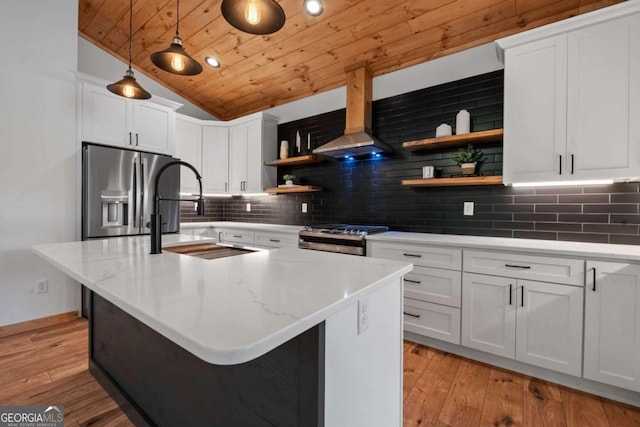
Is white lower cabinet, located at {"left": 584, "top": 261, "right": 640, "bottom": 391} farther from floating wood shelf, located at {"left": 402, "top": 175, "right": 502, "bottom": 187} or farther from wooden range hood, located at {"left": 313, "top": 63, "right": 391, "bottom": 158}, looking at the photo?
wooden range hood, located at {"left": 313, "top": 63, "right": 391, "bottom": 158}

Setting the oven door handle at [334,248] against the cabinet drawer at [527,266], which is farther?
the oven door handle at [334,248]

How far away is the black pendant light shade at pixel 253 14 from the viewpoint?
1268mm

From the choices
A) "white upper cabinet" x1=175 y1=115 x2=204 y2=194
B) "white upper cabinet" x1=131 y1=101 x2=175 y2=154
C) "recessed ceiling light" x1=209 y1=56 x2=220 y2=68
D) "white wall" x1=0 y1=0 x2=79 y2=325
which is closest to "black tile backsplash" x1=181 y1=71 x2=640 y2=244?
"recessed ceiling light" x1=209 y1=56 x2=220 y2=68

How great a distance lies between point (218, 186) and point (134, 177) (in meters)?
1.30

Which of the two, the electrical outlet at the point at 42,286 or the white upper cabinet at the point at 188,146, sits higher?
the white upper cabinet at the point at 188,146

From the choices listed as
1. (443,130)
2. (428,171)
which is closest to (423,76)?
(443,130)

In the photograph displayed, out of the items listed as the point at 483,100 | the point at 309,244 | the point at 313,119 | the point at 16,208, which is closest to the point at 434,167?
the point at 483,100

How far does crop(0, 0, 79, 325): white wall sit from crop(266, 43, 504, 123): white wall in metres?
2.61

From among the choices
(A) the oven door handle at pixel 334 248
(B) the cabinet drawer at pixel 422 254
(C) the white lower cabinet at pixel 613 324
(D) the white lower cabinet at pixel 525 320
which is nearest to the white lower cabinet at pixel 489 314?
(D) the white lower cabinet at pixel 525 320

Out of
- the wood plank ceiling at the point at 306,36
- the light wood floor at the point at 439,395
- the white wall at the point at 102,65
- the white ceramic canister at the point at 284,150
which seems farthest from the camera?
the white ceramic canister at the point at 284,150

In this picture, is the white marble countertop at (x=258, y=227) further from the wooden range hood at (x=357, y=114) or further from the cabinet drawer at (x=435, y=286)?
the cabinet drawer at (x=435, y=286)

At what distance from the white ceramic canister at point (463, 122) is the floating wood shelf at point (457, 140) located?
0.10 meters

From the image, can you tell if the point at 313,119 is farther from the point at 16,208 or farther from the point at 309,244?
the point at 16,208

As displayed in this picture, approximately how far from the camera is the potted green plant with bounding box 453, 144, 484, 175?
8.52ft
